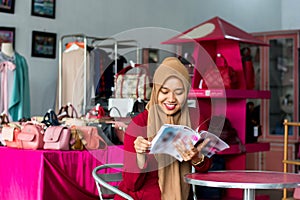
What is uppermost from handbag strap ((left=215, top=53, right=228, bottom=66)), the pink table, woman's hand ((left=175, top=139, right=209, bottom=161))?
handbag strap ((left=215, top=53, right=228, bottom=66))

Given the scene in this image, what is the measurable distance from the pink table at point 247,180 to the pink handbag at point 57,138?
167 cm

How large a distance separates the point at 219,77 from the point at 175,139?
102 inches

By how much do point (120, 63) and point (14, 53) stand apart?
125cm

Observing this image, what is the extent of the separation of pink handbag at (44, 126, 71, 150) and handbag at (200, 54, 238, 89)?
4.85 feet

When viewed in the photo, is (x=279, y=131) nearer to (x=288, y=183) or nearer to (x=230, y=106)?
(x=230, y=106)

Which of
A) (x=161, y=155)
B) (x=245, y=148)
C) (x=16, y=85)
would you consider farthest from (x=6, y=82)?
(x=161, y=155)

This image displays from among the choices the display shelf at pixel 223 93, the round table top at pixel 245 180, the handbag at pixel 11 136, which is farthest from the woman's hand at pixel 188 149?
the display shelf at pixel 223 93

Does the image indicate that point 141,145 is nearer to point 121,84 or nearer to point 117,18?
point 121,84

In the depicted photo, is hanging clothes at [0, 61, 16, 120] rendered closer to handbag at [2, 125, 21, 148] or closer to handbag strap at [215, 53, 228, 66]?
handbag at [2, 125, 21, 148]

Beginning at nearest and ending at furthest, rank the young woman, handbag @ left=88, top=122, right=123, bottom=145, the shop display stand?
the young woman, handbag @ left=88, top=122, right=123, bottom=145, the shop display stand

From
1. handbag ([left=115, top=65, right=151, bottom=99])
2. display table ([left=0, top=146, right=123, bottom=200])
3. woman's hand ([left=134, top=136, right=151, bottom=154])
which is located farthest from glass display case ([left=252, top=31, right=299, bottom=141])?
woman's hand ([left=134, top=136, right=151, bottom=154])

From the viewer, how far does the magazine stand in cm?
279

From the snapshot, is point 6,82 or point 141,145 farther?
point 6,82

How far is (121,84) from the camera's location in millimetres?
6039
